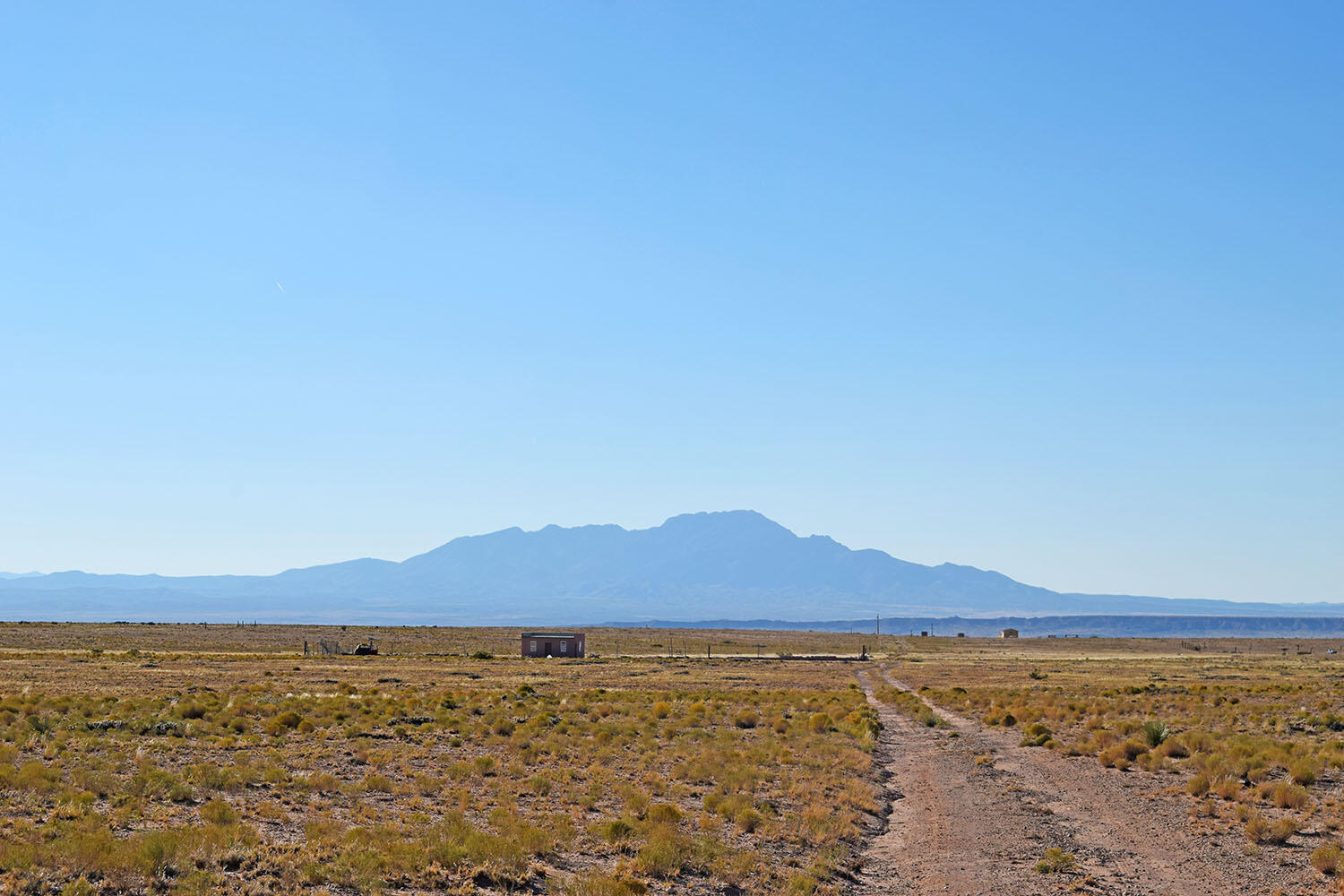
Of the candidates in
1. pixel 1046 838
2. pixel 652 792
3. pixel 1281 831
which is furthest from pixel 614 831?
pixel 1281 831

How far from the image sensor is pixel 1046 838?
19156 millimetres

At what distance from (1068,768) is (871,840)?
1156cm

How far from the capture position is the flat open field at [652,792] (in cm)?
1520

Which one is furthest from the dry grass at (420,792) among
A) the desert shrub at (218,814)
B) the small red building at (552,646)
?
the small red building at (552,646)

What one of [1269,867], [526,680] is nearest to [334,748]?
[1269,867]

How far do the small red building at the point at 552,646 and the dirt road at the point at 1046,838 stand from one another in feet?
229

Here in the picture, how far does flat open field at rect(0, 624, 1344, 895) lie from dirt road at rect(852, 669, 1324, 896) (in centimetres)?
9

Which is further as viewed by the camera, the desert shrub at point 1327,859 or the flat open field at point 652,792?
the desert shrub at point 1327,859

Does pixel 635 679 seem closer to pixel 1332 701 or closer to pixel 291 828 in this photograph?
pixel 1332 701

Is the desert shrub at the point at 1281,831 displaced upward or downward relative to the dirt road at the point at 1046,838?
upward

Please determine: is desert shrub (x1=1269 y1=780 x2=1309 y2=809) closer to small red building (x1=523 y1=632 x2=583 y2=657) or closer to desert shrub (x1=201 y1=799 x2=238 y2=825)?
desert shrub (x1=201 y1=799 x2=238 y2=825)

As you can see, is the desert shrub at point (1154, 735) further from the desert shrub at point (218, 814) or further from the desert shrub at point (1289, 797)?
the desert shrub at point (218, 814)

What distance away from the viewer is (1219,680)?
71.4 m

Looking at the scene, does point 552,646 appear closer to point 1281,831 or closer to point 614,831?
point 614,831
